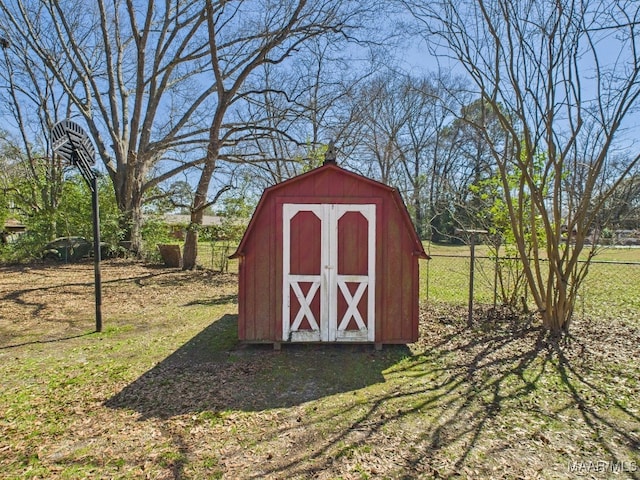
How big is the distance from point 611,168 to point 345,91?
10.1 metres

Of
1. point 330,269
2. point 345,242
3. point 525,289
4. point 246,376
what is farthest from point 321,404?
point 525,289

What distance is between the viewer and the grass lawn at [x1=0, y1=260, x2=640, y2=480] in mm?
2424

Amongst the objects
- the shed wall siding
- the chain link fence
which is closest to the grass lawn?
the shed wall siding

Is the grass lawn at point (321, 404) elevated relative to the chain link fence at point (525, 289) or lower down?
lower down

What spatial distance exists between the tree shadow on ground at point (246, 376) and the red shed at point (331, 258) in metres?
0.29

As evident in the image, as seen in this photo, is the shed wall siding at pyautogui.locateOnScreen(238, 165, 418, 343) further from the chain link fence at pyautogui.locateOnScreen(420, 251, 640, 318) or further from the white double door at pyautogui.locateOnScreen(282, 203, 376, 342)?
the chain link fence at pyautogui.locateOnScreen(420, 251, 640, 318)

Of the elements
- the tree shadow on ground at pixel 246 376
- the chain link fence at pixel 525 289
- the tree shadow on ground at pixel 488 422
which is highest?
the chain link fence at pixel 525 289

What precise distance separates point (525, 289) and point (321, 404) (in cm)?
419

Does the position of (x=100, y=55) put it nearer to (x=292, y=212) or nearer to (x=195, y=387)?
(x=292, y=212)

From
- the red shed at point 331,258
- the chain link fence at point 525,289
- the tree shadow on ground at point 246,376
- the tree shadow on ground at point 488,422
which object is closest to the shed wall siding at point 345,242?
the red shed at point 331,258

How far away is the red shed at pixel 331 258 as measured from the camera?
4.46 m

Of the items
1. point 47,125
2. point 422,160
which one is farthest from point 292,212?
point 422,160

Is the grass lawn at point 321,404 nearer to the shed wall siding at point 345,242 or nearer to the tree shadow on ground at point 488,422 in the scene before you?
the tree shadow on ground at point 488,422

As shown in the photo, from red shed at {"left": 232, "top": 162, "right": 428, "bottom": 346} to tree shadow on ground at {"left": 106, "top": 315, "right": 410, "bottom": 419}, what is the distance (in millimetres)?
287
